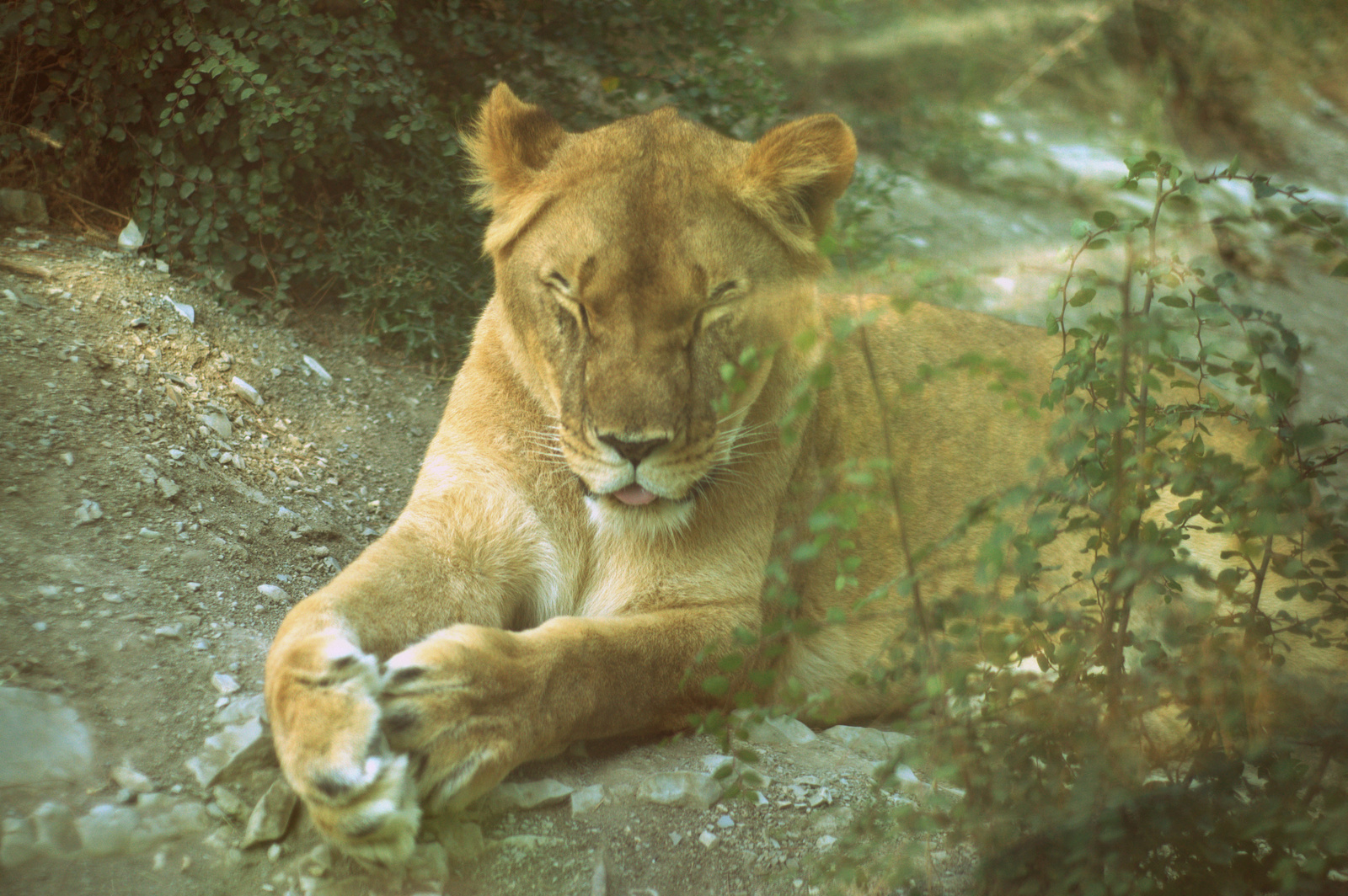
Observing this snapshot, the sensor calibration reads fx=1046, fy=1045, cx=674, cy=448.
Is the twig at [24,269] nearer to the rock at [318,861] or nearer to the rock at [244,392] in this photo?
the rock at [244,392]

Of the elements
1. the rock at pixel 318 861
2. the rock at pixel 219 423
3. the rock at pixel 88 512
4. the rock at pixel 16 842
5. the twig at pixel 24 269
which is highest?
the twig at pixel 24 269

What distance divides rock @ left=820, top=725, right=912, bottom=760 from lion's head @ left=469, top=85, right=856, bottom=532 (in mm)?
814

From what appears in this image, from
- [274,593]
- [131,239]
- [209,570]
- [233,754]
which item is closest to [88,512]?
[209,570]

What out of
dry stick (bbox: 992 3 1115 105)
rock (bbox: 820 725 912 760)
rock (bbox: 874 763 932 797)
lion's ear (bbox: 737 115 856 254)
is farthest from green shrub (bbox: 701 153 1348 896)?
dry stick (bbox: 992 3 1115 105)

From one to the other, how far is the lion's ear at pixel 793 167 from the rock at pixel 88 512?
6.95ft

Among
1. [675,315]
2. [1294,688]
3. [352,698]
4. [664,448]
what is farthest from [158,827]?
[1294,688]

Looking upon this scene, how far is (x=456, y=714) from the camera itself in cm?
236

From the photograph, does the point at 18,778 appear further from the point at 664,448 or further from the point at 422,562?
the point at 664,448

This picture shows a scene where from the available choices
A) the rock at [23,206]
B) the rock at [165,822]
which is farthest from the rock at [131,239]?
the rock at [165,822]

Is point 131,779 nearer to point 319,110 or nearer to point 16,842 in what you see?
point 16,842

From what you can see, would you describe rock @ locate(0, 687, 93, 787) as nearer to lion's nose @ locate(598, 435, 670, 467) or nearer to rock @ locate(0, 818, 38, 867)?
rock @ locate(0, 818, 38, 867)

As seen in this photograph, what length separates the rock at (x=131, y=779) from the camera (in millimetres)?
2225

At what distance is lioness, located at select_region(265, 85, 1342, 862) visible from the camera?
242cm

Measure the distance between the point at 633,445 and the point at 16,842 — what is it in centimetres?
158
